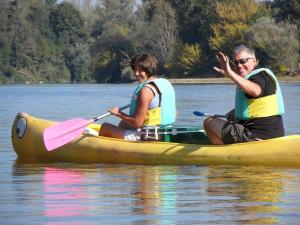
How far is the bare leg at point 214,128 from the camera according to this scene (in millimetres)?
8719

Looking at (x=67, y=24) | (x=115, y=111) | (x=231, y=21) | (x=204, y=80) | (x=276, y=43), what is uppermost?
(x=67, y=24)

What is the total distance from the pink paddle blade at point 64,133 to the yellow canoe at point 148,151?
9 centimetres

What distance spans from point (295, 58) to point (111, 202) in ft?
190

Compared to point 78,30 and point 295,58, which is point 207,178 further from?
point 78,30

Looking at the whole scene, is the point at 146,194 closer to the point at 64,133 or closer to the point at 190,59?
the point at 64,133

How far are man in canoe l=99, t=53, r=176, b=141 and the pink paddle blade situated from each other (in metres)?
0.50

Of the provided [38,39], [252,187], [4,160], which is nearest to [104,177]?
[252,187]

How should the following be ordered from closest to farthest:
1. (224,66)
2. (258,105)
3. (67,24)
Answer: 1. (224,66)
2. (258,105)
3. (67,24)

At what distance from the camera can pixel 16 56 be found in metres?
86.7

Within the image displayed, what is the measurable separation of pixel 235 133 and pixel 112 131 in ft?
4.73

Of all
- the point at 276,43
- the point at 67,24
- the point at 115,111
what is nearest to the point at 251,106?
the point at 115,111

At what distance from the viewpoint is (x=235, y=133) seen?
8602mm

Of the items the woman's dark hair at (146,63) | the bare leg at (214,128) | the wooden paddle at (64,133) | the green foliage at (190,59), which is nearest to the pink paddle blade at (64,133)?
the wooden paddle at (64,133)

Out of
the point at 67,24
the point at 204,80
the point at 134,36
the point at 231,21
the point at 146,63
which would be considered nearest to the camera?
the point at 146,63
